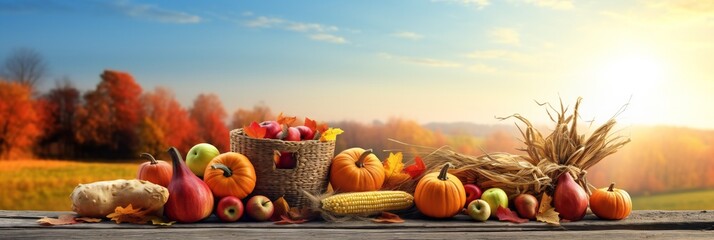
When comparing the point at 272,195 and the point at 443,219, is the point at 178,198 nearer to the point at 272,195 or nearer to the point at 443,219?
the point at 272,195

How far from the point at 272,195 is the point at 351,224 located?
0.42 meters

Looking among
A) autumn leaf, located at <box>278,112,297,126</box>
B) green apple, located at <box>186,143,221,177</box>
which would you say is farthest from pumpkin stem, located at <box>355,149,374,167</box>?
green apple, located at <box>186,143,221,177</box>

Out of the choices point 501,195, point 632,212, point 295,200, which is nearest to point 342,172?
point 295,200

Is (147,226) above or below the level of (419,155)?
below

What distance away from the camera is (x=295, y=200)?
341 centimetres

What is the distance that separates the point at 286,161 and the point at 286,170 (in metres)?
0.05

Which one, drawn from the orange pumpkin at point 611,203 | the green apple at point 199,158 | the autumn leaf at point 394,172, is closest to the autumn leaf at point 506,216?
the orange pumpkin at point 611,203

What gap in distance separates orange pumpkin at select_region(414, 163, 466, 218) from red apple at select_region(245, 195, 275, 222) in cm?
69

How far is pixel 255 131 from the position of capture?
131 inches

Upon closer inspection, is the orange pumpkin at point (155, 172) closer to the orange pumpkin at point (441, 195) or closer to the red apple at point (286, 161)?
the red apple at point (286, 161)

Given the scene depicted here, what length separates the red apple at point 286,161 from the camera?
3.37 meters

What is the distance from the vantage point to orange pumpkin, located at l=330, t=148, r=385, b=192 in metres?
3.45

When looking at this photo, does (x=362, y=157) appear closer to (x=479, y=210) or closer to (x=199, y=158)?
(x=479, y=210)

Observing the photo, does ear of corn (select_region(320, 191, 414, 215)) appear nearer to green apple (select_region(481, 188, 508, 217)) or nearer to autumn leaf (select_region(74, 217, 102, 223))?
green apple (select_region(481, 188, 508, 217))
